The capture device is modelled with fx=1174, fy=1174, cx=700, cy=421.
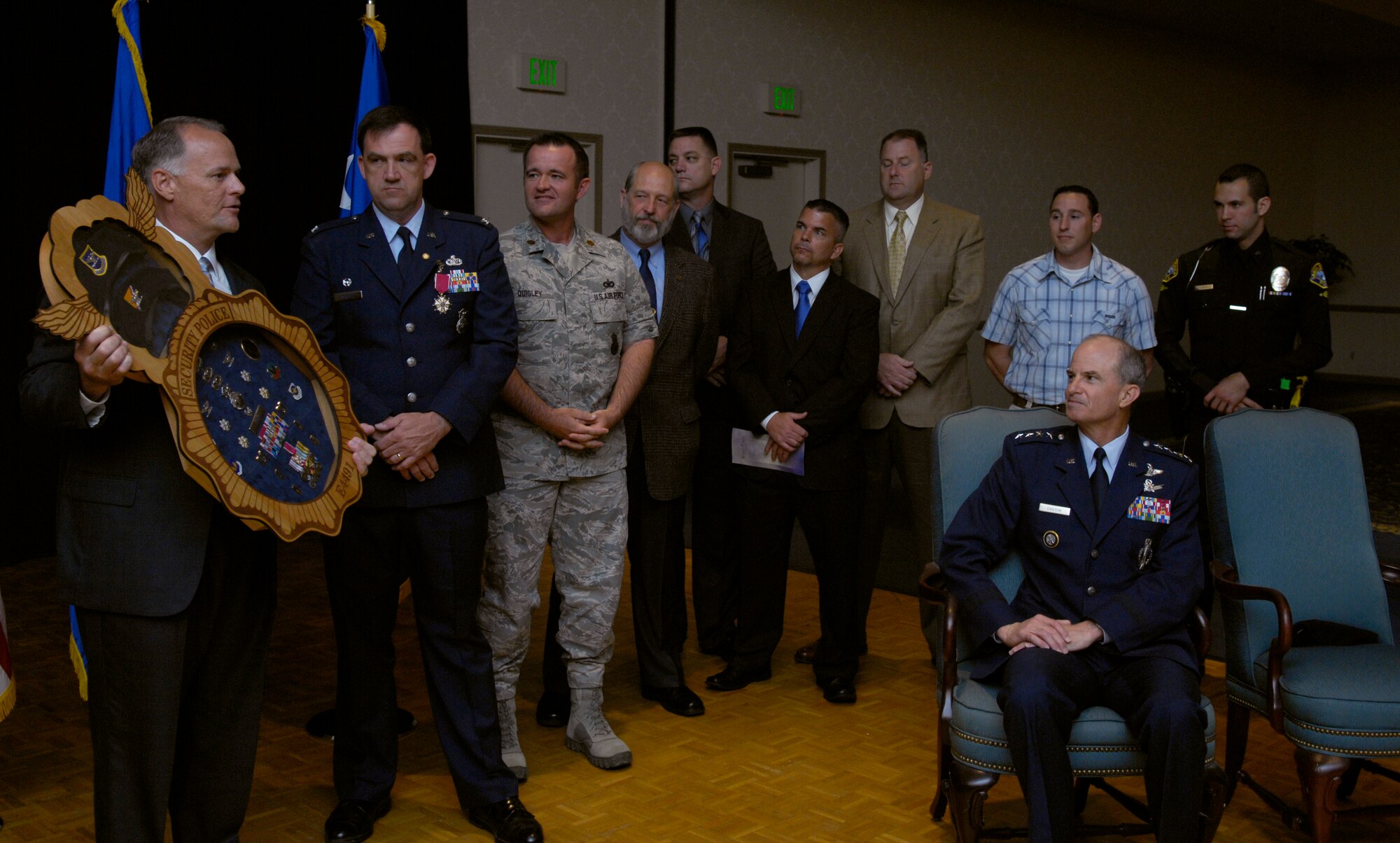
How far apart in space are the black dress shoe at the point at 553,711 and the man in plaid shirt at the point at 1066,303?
6.02ft

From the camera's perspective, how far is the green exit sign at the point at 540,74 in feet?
22.2

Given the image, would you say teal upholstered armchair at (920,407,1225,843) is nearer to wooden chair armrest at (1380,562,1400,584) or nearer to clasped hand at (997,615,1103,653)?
clasped hand at (997,615,1103,653)

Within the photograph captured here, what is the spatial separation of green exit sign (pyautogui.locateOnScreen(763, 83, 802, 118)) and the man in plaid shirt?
419cm

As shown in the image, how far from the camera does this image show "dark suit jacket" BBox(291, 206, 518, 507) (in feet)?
9.23

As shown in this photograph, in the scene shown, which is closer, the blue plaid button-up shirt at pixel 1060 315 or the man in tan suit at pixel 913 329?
the blue plaid button-up shirt at pixel 1060 315

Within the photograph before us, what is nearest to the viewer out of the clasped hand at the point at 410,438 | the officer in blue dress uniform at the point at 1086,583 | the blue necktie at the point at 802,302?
the officer in blue dress uniform at the point at 1086,583

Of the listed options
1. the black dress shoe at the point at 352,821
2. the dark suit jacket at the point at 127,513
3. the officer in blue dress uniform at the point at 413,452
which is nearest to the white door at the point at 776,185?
the officer in blue dress uniform at the point at 413,452

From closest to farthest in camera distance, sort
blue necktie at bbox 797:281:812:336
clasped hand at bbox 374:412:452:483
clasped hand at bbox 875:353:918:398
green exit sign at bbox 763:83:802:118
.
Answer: clasped hand at bbox 374:412:452:483 < blue necktie at bbox 797:281:812:336 < clasped hand at bbox 875:353:918:398 < green exit sign at bbox 763:83:802:118

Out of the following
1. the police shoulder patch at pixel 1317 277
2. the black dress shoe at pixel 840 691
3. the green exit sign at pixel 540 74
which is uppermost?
the green exit sign at pixel 540 74

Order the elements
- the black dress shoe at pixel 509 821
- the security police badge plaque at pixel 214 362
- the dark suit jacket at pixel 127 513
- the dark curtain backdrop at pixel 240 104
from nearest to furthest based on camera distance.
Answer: the security police badge plaque at pixel 214 362 → the dark suit jacket at pixel 127 513 → the black dress shoe at pixel 509 821 → the dark curtain backdrop at pixel 240 104

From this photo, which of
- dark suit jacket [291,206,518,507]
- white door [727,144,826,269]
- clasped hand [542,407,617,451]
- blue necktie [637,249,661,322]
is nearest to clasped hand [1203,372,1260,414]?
blue necktie [637,249,661,322]

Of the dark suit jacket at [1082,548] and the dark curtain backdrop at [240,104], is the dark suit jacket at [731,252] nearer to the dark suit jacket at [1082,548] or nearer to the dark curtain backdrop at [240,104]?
the dark suit jacket at [1082,548]

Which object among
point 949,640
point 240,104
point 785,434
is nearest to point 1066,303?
point 785,434

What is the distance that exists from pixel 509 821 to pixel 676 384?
1512mm
